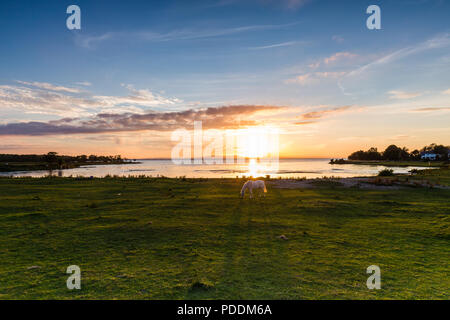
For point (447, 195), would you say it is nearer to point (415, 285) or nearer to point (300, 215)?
point (300, 215)

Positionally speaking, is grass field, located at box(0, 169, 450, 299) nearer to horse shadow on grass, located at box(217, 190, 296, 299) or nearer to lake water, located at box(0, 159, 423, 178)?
horse shadow on grass, located at box(217, 190, 296, 299)

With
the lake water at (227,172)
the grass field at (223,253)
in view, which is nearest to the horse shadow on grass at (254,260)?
the grass field at (223,253)

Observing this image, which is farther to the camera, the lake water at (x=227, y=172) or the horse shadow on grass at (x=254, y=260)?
the lake water at (x=227, y=172)

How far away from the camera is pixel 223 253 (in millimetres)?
8477

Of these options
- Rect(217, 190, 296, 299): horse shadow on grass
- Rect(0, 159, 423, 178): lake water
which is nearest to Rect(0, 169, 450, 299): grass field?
Rect(217, 190, 296, 299): horse shadow on grass

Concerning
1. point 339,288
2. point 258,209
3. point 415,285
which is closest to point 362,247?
point 415,285

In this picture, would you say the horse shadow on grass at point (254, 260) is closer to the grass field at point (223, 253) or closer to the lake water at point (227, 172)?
the grass field at point (223, 253)

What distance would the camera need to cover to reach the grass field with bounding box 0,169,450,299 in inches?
232

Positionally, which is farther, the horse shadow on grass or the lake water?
the lake water

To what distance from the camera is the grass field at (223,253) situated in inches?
232

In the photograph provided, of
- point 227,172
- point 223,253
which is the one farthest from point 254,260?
point 227,172

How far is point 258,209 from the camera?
1695 centimetres

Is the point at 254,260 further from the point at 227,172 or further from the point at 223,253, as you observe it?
the point at 227,172

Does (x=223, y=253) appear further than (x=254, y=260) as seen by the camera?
Yes
